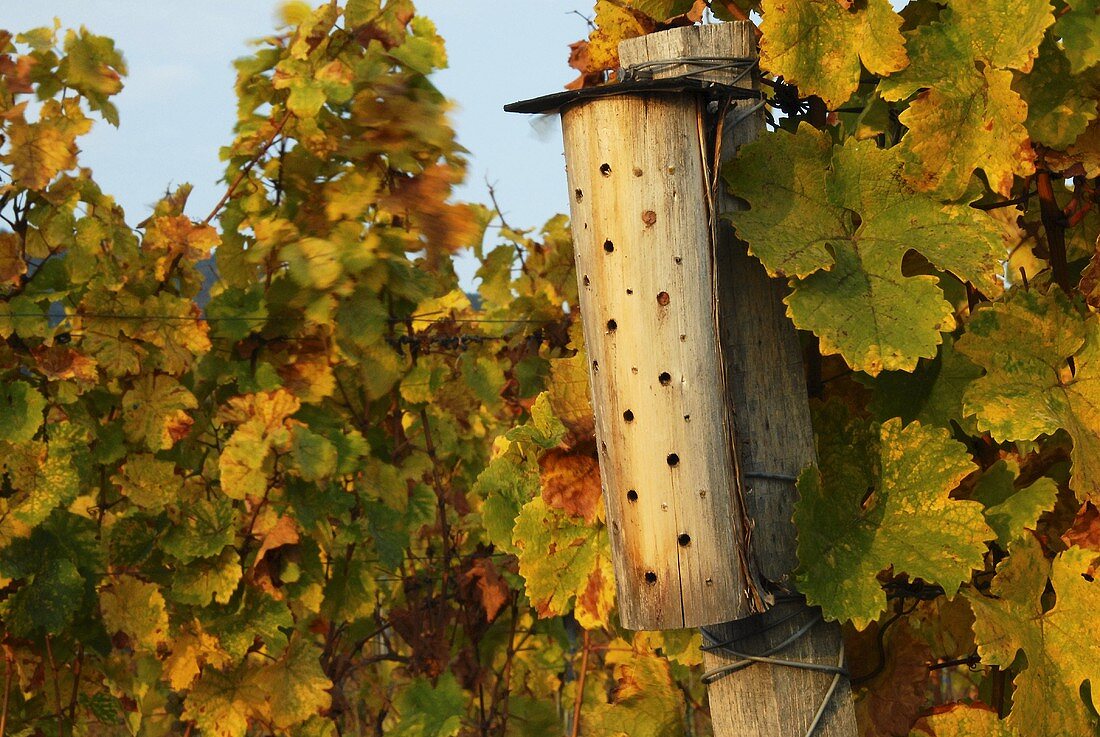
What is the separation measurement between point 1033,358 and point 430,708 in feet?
8.25

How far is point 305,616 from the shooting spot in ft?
13.2

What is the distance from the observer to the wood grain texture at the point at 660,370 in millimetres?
2018

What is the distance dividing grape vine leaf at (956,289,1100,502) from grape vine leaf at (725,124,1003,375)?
220mm

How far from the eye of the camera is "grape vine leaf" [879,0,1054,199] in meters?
2.18

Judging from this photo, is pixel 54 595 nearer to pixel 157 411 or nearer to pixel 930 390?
pixel 157 411

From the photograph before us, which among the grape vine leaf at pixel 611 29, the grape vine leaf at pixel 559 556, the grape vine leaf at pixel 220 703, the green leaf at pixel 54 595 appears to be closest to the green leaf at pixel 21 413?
the green leaf at pixel 54 595

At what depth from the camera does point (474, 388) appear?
15.1 feet

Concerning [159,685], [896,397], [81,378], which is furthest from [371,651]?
[896,397]

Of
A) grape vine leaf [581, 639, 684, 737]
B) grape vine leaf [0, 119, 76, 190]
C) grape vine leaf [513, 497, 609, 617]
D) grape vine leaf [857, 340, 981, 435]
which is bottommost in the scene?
grape vine leaf [581, 639, 684, 737]

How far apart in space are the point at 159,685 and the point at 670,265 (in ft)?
11.7

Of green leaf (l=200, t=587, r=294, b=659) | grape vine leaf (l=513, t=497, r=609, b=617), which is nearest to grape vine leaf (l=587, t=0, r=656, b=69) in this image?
grape vine leaf (l=513, t=497, r=609, b=617)

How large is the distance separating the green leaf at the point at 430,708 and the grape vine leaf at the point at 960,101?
252cm

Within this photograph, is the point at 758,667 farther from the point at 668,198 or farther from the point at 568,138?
the point at 568,138

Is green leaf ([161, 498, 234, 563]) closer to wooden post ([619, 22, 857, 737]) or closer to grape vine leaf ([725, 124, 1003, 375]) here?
wooden post ([619, 22, 857, 737])
